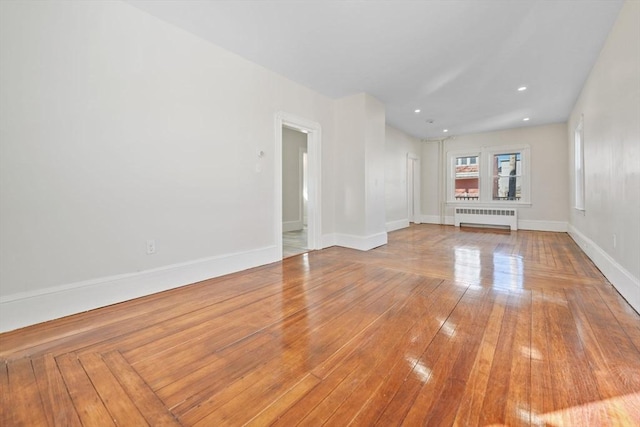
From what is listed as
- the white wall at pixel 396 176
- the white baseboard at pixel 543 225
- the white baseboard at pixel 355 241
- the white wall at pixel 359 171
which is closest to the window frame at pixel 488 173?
the white baseboard at pixel 543 225

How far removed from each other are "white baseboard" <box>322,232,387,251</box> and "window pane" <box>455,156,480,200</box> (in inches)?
167

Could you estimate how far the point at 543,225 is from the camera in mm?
6719

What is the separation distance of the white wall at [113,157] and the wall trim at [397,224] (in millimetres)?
4274

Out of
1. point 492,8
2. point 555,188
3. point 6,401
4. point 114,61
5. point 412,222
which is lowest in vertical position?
point 6,401

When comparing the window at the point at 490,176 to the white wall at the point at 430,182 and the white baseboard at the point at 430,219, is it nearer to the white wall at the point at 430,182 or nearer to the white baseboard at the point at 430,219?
the white wall at the point at 430,182

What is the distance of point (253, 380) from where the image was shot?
133cm

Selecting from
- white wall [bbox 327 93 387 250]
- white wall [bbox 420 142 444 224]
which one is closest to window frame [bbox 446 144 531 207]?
white wall [bbox 420 142 444 224]

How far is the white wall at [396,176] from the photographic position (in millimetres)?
6758

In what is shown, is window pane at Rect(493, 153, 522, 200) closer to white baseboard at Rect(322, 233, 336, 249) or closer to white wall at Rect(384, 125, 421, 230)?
white wall at Rect(384, 125, 421, 230)

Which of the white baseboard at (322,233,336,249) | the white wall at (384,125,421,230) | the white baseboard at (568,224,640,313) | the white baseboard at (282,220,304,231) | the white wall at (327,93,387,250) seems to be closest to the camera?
the white baseboard at (568,224,640,313)

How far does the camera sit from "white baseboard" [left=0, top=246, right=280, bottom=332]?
1898 mm

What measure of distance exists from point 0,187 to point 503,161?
9043mm

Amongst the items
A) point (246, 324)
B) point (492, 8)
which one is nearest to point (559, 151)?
point (492, 8)

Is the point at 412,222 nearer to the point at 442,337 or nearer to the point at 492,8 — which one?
the point at 492,8
